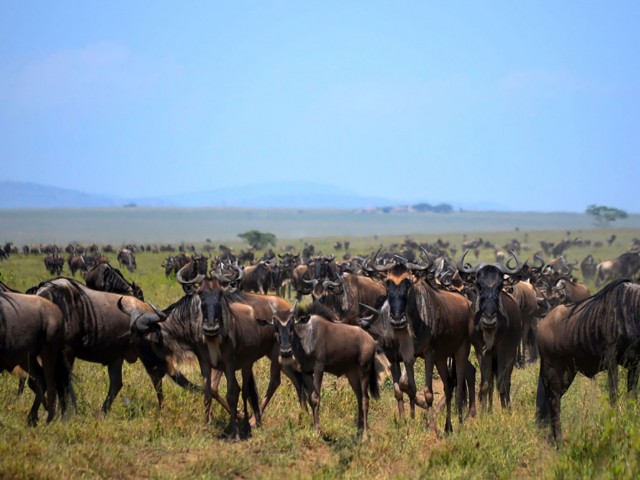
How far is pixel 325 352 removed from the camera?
9.86 metres

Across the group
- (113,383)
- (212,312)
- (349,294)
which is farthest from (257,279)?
(212,312)

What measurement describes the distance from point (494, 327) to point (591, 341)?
1413 millimetres

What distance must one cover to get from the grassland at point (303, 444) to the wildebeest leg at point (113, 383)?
0.45 feet

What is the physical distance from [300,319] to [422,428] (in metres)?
1.94

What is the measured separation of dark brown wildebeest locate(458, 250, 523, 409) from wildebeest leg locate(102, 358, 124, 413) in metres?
4.49

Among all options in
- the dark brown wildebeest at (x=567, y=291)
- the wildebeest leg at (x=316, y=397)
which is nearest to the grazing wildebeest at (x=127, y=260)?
the dark brown wildebeest at (x=567, y=291)

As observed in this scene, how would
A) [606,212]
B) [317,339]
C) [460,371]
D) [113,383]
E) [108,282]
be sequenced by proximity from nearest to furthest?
[317,339] < [113,383] < [460,371] < [108,282] < [606,212]

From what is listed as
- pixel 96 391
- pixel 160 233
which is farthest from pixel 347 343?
pixel 160 233

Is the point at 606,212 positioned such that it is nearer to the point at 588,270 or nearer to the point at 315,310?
the point at 588,270

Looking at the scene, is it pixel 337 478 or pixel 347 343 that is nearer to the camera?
pixel 337 478

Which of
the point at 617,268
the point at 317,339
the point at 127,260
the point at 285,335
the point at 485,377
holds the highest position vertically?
the point at 285,335

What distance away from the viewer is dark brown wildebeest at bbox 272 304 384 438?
973 cm

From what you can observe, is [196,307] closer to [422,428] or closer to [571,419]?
[422,428]

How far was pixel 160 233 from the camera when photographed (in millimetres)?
159000
